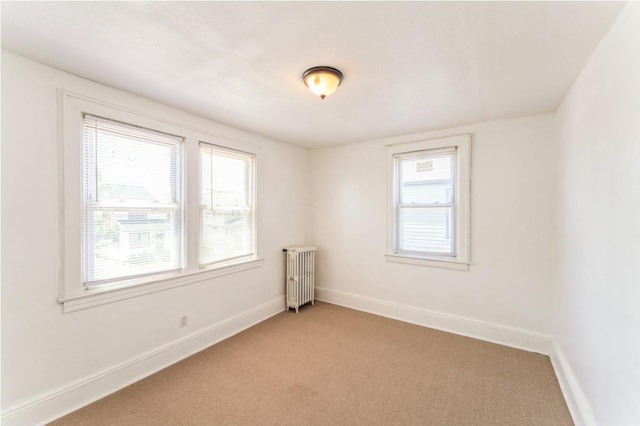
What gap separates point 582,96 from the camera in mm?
1968

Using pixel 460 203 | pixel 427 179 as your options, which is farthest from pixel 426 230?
pixel 427 179

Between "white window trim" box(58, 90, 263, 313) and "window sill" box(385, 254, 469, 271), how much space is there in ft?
8.13

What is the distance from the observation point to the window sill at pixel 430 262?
3.30 metres

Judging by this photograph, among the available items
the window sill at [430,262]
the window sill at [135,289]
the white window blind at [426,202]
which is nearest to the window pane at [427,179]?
the white window blind at [426,202]

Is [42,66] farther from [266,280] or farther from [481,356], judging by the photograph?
[481,356]

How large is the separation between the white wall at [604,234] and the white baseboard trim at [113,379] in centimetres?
320

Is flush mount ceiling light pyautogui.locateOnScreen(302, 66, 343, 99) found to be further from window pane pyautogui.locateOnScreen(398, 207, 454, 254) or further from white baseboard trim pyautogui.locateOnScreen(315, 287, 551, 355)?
white baseboard trim pyautogui.locateOnScreen(315, 287, 551, 355)

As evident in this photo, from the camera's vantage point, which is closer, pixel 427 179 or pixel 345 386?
pixel 345 386

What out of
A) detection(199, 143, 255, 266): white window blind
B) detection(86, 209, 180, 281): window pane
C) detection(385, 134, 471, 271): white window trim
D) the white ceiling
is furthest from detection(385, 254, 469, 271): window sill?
detection(86, 209, 180, 281): window pane

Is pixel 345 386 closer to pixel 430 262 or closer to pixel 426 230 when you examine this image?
pixel 430 262

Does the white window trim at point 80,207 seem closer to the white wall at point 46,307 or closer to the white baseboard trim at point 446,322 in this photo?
the white wall at point 46,307

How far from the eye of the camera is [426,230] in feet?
11.8

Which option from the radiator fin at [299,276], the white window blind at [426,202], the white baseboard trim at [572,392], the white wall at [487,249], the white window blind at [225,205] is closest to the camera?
the white baseboard trim at [572,392]

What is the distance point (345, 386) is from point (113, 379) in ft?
6.36
